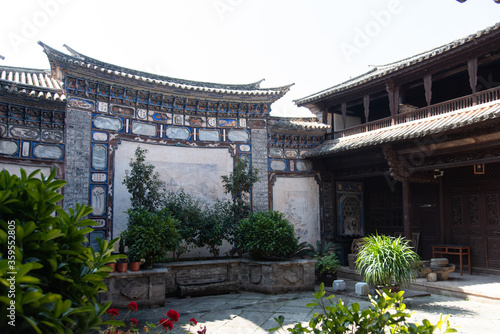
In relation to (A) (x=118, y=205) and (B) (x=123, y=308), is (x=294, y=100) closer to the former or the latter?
(A) (x=118, y=205)

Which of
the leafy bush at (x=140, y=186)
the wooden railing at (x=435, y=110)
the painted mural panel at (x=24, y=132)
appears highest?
the wooden railing at (x=435, y=110)

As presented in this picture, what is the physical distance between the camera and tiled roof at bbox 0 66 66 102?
7678 mm

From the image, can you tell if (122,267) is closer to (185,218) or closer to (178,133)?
(185,218)

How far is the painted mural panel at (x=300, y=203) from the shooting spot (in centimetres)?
1127

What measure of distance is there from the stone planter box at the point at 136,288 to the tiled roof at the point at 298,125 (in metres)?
5.68

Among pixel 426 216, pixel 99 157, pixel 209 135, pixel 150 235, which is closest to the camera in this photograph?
pixel 150 235

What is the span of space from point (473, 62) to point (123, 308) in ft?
28.7

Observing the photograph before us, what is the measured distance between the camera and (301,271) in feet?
27.5

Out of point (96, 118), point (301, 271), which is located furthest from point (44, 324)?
point (96, 118)

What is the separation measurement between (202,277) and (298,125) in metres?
5.40

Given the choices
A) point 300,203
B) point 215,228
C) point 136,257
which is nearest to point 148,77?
point 215,228

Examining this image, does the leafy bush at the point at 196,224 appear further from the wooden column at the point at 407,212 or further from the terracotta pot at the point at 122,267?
the wooden column at the point at 407,212

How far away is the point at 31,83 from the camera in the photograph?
351 inches

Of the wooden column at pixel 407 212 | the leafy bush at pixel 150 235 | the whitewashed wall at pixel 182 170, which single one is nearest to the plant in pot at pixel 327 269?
the wooden column at pixel 407 212
